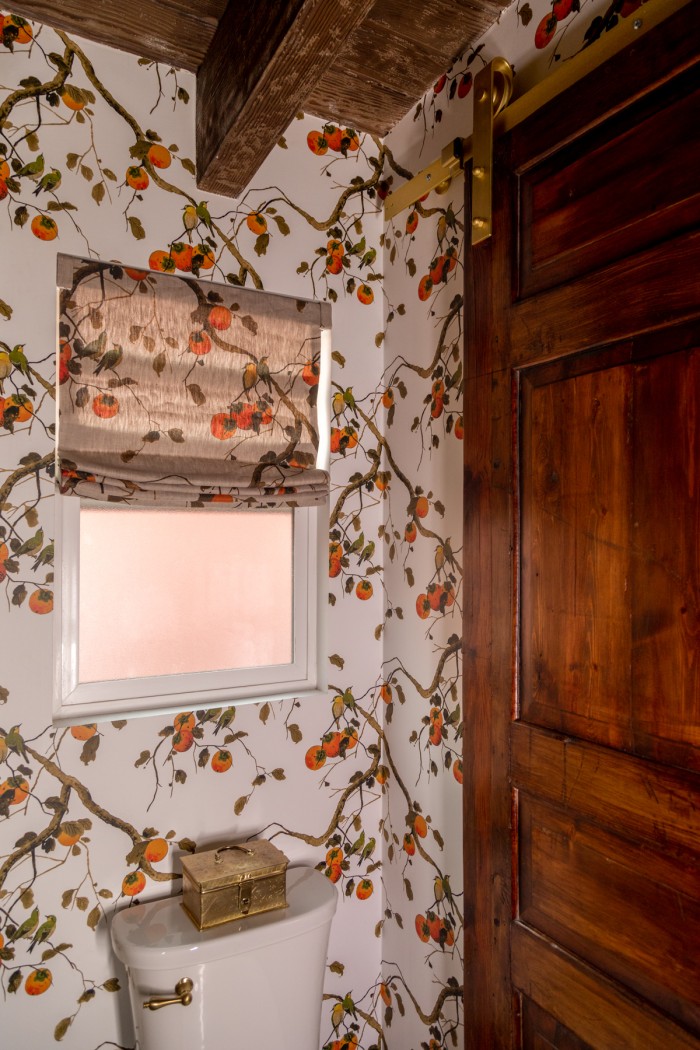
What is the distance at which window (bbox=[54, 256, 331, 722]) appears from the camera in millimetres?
1410

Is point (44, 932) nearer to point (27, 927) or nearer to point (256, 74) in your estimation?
point (27, 927)

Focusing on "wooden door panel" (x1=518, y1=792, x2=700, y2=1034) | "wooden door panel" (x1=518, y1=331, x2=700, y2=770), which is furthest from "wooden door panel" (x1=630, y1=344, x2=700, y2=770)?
"wooden door panel" (x1=518, y1=792, x2=700, y2=1034)

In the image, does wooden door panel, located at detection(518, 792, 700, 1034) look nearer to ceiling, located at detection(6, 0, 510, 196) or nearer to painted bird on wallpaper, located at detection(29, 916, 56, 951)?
painted bird on wallpaper, located at detection(29, 916, 56, 951)

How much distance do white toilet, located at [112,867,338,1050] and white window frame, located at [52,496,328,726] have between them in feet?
1.32

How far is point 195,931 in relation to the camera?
1.32 meters

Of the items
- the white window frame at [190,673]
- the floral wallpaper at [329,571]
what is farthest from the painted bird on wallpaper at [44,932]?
the white window frame at [190,673]

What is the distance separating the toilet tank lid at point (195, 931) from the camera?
4.13 feet

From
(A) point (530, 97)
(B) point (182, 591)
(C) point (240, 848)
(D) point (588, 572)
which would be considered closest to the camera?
(D) point (588, 572)

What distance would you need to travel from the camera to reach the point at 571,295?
1107 mm

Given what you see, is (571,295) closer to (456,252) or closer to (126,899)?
(456,252)

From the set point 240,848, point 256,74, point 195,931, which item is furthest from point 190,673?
point 256,74

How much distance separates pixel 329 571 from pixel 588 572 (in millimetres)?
745

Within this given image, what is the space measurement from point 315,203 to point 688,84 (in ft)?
3.05

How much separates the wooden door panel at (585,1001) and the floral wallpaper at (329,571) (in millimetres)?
287
